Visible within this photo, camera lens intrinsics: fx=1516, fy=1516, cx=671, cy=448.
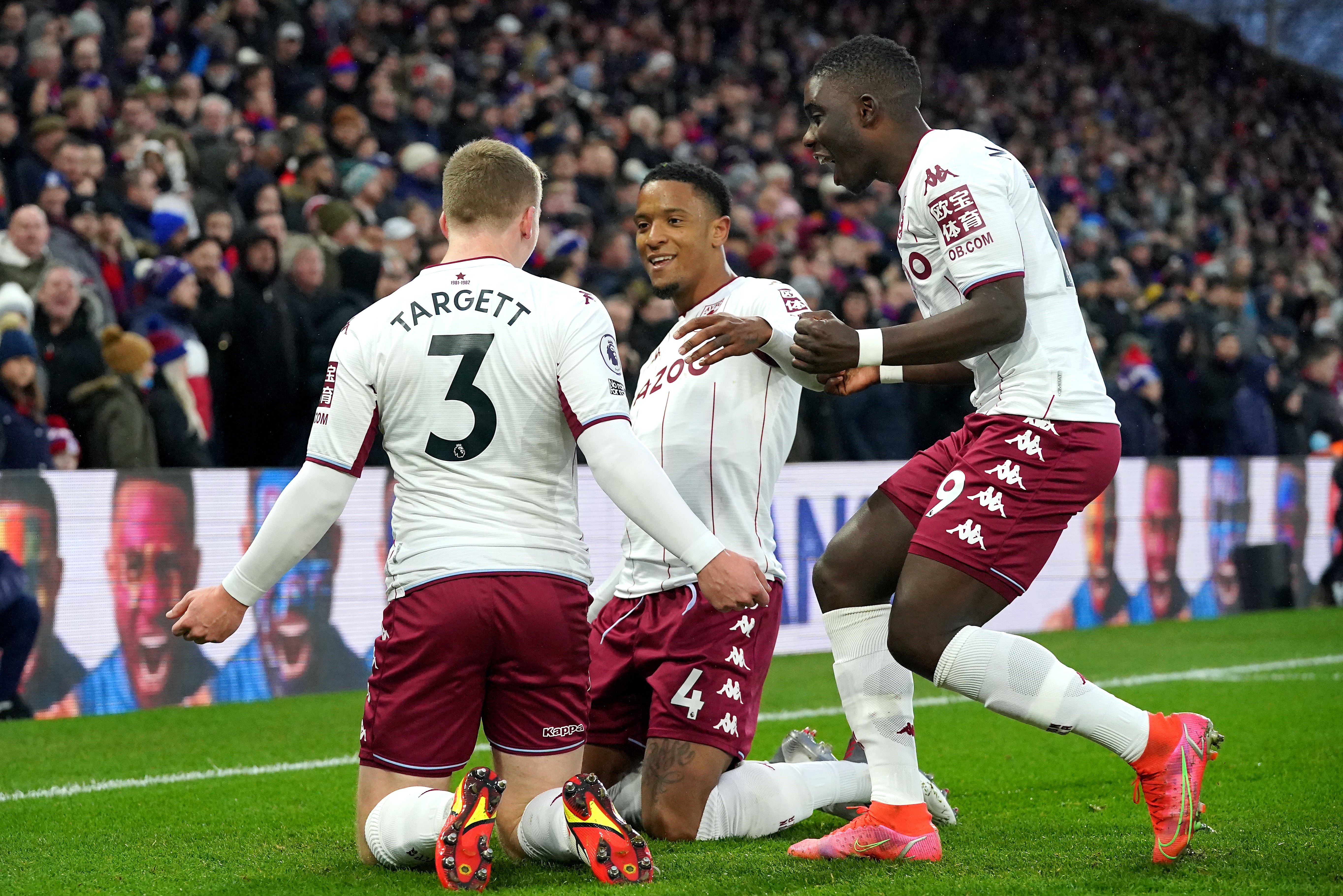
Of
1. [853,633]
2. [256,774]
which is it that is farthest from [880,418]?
[853,633]

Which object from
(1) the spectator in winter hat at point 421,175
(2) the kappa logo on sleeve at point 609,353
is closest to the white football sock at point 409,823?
(2) the kappa logo on sleeve at point 609,353

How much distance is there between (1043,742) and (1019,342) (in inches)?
120

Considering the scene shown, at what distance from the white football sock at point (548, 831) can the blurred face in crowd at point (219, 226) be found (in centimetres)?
593

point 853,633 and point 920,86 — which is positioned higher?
point 920,86

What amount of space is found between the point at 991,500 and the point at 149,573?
501 centimetres

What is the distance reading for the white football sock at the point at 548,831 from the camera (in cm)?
378

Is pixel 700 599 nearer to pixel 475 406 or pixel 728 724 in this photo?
pixel 728 724

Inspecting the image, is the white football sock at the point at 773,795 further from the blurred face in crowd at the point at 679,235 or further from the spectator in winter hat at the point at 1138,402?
the spectator in winter hat at the point at 1138,402

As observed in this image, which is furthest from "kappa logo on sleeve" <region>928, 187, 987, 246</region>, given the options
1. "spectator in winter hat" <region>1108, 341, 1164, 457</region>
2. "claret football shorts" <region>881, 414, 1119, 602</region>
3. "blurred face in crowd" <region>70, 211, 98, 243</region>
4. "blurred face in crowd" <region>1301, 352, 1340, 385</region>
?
"blurred face in crowd" <region>1301, 352, 1340, 385</region>

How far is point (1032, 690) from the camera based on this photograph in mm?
3832

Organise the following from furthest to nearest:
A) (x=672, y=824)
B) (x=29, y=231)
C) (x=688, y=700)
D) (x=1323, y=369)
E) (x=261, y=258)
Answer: (x=1323, y=369) → (x=261, y=258) → (x=29, y=231) → (x=688, y=700) → (x=672, y=824)

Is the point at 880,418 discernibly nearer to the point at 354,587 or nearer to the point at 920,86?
the point at 354,587

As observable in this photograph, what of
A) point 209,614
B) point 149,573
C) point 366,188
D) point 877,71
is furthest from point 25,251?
point 877,71

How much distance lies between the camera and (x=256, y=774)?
583cm
